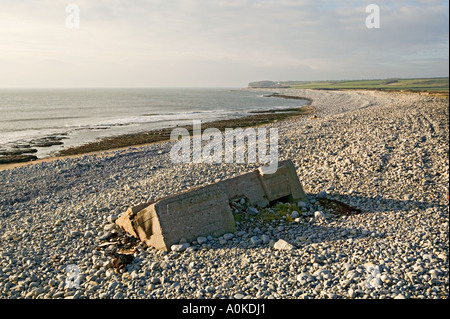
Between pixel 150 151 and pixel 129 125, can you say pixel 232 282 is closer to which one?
pixel 150 151

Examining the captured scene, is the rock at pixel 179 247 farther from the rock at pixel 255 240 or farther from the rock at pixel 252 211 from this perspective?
the rock at pixel 252 211

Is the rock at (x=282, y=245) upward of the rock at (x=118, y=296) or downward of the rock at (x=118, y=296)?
upward

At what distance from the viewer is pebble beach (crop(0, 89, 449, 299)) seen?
280 inches

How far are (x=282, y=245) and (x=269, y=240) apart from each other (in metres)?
0.61

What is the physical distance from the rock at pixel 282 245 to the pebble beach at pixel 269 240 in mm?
30

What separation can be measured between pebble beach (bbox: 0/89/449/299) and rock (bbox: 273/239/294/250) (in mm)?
30

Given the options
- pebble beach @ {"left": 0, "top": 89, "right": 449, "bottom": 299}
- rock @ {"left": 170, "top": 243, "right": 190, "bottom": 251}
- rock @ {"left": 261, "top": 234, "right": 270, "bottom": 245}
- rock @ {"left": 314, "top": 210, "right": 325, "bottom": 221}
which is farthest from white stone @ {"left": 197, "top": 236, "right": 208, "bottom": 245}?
rock @ {"left": 314, "top": 210, "right": 325, "bottom": 221}

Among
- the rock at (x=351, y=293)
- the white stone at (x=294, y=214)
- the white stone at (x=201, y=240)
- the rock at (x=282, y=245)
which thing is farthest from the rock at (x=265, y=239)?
the rock at (x=351, y=293)

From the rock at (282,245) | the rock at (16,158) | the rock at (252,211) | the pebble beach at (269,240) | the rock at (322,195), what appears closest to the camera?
the pebble beach at (269,240)

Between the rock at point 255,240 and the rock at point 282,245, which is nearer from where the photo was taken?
the rock at point 282,245

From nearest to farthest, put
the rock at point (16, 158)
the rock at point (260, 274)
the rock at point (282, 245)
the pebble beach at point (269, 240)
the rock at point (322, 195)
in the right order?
the pebble beach at point (269, 240) < the rock at point (260, 274) < the rock at point (282, 245) < the rock at point (322, 195) < the rock at point (16, 158)

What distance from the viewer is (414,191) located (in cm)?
1208

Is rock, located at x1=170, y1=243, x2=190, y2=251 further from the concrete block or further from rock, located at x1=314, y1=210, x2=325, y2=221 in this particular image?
rock, located at x1=314, y1=210, x2=325, y2=221

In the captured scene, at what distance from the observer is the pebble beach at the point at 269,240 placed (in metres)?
7.12
